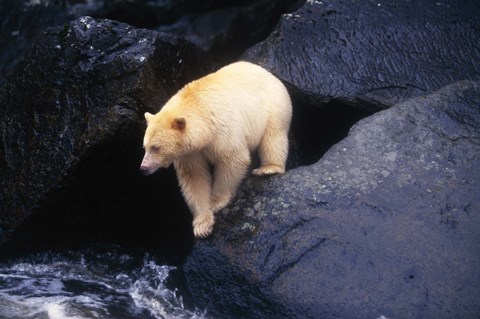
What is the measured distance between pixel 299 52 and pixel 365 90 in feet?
3.31

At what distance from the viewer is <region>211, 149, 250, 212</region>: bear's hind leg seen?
5.99 meters

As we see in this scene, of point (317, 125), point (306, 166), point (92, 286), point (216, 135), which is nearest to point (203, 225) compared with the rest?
point (216, 135)

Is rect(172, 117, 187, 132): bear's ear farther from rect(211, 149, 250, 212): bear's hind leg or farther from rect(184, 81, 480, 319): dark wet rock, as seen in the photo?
rect(184, 81, 480, 319): dark wet rock

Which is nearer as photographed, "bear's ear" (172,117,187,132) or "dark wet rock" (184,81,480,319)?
"dark wet rock" (184,81,480,319)

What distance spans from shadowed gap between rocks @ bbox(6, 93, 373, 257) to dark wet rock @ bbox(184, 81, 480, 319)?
1.08m

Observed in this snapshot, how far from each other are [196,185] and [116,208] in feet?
3.80

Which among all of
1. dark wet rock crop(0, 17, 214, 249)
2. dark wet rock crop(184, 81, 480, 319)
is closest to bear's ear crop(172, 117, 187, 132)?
dark wet rock crop(0, 17, 214, 249)

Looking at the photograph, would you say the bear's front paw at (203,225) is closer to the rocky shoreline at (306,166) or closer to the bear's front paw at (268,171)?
the rocky shoreline at (306,166)

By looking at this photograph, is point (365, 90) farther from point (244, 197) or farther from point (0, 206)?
point (0, 206)

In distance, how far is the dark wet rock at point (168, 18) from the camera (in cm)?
992

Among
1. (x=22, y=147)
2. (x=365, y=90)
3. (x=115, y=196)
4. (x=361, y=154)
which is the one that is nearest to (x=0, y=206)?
(x=22, y=147)

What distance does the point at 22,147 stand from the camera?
6.72 metres

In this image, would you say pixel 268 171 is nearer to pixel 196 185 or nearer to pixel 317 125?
pixel 196 185

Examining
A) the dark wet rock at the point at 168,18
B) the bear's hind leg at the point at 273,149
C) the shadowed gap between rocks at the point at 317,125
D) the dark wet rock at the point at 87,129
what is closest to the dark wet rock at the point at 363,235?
the bear's hind leg at the point at 273,149
